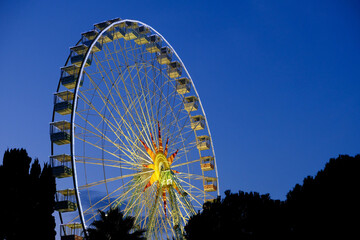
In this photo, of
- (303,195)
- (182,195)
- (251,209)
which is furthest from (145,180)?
(303,195)

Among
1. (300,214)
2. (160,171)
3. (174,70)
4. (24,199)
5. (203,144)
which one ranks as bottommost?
(300,214)

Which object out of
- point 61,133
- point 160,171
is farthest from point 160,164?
point 61,133

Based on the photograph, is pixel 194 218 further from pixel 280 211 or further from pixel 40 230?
pixel 40 230

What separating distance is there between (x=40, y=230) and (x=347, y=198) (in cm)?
1567

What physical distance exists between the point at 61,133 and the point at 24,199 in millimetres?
4506

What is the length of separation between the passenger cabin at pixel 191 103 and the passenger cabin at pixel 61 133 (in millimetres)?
15560

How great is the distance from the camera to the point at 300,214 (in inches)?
1068

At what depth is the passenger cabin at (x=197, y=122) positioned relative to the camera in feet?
146

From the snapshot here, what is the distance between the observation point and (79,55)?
33812 mm

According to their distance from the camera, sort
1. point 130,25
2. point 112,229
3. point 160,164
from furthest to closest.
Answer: point 130,25, point 160,164, point 112,229

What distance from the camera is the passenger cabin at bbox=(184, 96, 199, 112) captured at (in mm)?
44906

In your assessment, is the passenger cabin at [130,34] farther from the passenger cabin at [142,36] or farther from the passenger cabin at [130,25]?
the passenger cabin at [142,36]

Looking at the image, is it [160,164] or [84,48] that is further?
[160,164]

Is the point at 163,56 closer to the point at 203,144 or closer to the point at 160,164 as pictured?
the point at 203,144
